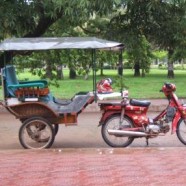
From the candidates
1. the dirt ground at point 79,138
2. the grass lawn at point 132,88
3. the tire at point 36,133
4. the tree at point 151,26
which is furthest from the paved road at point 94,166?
the grass lawn at point 132,88

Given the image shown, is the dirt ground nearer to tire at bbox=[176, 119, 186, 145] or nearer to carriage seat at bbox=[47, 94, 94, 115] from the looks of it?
tire at bbox=[176, 119, 186, 145]

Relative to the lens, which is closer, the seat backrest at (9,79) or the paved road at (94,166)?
the paved road at (94,166)

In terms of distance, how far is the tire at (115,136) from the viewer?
9672 mm

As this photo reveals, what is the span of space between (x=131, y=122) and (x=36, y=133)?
1788 mm

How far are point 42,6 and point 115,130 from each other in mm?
5588

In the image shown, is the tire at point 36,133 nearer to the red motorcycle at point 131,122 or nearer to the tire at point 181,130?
the red motorcycle at point 131,122

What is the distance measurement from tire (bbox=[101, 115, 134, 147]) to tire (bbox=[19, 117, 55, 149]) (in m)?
0.98

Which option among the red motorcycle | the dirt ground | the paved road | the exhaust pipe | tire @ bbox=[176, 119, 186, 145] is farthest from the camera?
the dirt ground

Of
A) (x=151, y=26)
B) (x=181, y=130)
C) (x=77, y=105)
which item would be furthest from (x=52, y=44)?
(x=151, y=26)

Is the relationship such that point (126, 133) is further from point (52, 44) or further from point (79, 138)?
point (52, 44)

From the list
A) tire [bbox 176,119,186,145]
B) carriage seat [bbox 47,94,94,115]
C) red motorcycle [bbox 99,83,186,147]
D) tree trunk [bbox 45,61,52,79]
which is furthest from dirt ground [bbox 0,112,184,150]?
tree trunk [bbox 45,61,52,79]

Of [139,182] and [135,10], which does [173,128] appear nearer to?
[139,182]

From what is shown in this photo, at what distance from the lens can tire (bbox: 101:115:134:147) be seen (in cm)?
967

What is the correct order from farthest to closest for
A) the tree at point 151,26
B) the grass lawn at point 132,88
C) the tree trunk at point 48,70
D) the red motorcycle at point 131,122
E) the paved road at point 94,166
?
the grass lawn at point 132,88 → the tree trunk at point 48,70 → the tree at point 151,26 → the red motorcycle at point 131,122 → the paved road at point 94,166
